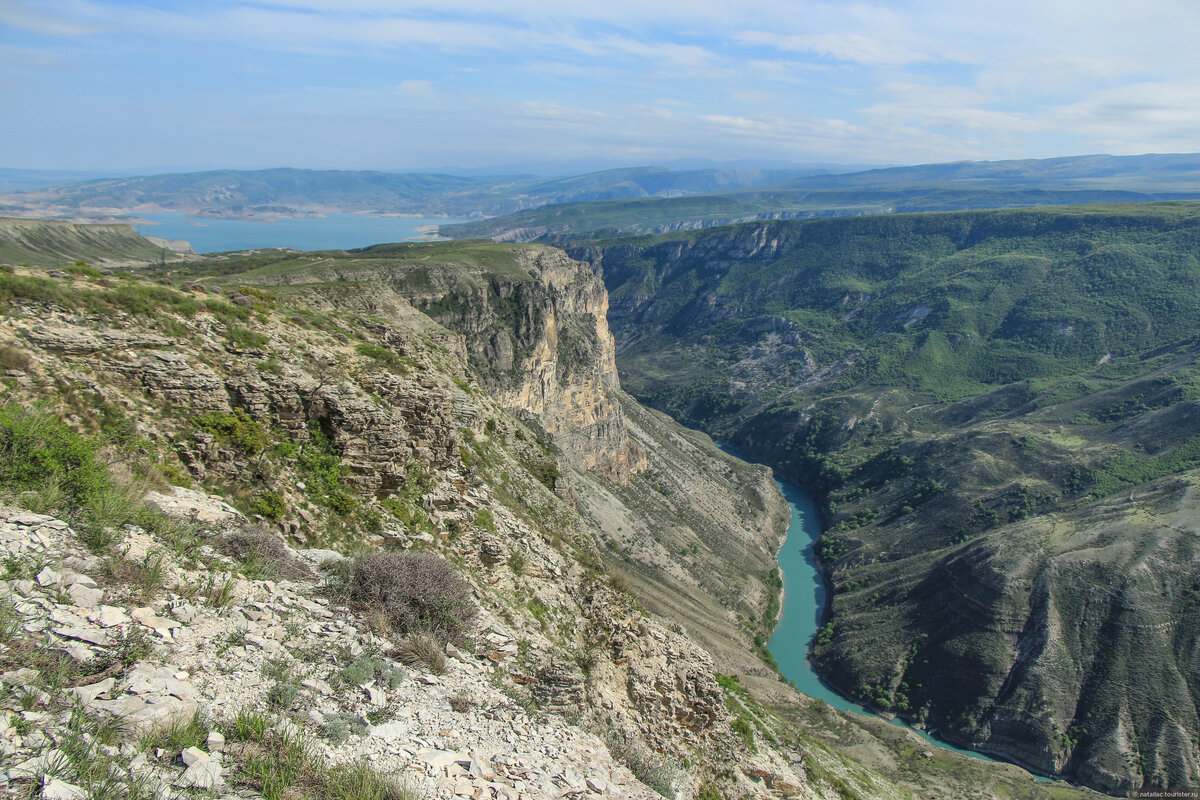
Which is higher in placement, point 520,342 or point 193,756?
point 193,756

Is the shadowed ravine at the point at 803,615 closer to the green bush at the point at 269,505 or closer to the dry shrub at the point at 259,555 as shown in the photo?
the green bush at the point at 269,505

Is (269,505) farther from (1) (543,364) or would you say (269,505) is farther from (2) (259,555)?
(1) (543,364)

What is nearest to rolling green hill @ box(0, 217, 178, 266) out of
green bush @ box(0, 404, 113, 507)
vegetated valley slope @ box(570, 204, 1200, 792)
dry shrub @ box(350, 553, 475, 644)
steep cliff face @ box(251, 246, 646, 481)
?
steep cliff face @ box(251, 246, 646, 481)

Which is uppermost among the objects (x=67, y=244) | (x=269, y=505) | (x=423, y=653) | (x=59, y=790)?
(x=67, y=244)

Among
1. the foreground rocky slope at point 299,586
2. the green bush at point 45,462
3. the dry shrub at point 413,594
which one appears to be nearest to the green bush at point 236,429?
the foreground rocky slope at point 299,586

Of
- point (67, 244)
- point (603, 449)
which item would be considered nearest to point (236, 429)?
point (603, 449)

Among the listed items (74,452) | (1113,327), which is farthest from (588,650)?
(1113,327)

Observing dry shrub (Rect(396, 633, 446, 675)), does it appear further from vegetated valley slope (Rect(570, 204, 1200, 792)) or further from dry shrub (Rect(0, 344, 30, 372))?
vegetated valley slope (Rect(570, 204, 1200, 792))
